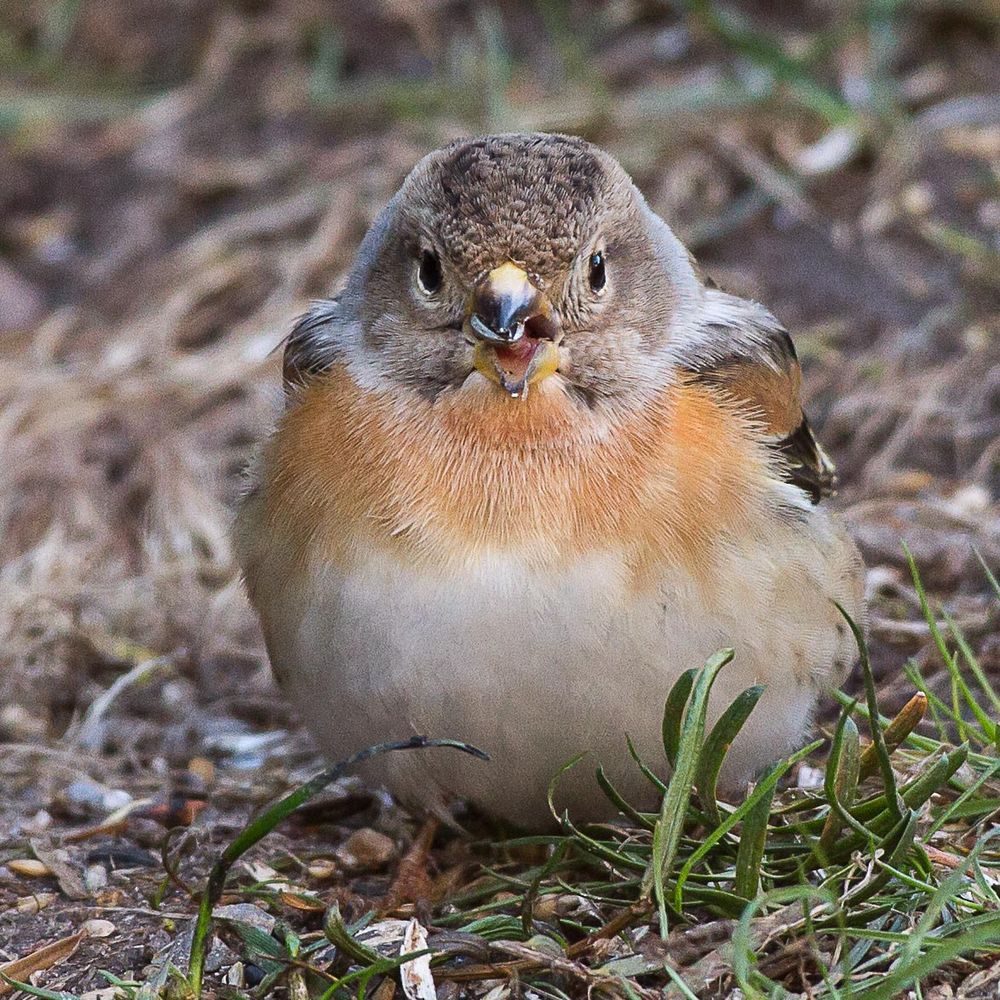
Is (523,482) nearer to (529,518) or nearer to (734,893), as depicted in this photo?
(529,518)

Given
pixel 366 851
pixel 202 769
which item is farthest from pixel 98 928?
pixel 202 769

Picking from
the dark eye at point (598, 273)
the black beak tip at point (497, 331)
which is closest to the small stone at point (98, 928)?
the black beak tip at point (497, 331)

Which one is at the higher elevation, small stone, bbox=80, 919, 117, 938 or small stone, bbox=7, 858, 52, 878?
small stone, bbox=80, 919, 117, 938

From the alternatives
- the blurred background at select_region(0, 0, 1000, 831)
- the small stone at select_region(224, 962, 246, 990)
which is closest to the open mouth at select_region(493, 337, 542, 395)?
the small stone at select_region(224, 962, 246, 990)

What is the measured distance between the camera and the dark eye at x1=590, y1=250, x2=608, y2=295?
3.27m

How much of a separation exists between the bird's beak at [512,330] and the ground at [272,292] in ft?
3.58

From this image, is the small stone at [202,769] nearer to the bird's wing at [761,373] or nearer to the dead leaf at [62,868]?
the dead leaf at [62,868]

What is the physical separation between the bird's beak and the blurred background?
1.36 meters

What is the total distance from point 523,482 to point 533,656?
0.33 metres

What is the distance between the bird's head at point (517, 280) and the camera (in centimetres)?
310

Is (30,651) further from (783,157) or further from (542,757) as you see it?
(783,157)

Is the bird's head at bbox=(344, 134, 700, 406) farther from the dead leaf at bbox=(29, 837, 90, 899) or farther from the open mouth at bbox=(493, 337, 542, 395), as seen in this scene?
the dead leaf at bbox=(29, 837, 90, 899)

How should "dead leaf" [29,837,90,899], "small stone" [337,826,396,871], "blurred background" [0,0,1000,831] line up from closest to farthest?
"dead leaf" [29,837,90,899], "small stone" [337,826,396,871], "blurred background" [0,0,1000,831]

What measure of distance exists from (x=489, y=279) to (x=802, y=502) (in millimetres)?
862
